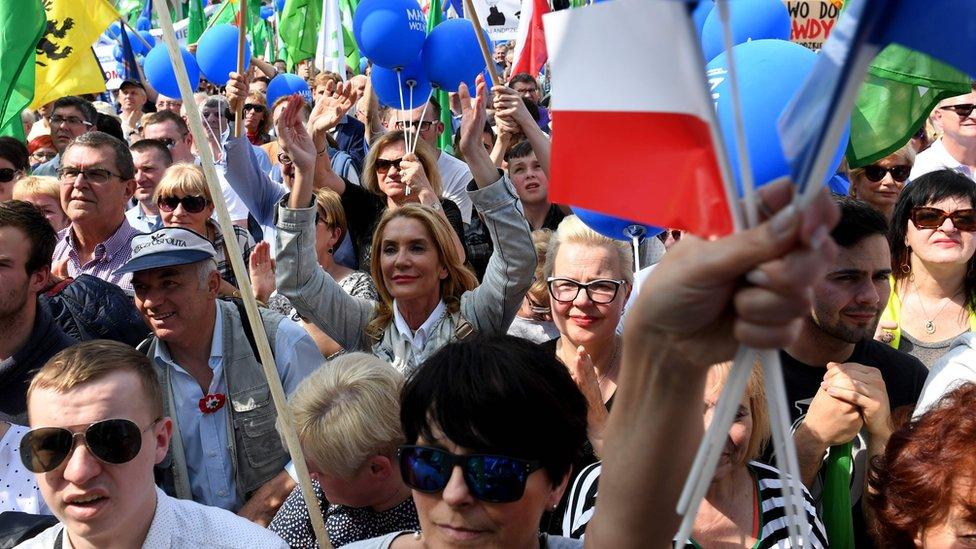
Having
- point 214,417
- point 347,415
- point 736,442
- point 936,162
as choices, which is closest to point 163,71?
point 214,417

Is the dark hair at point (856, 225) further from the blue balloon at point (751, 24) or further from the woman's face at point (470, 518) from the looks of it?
the woman's face at point (470, 518)

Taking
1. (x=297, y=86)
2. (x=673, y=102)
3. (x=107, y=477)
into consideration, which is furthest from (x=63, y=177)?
(x=673, y=102)

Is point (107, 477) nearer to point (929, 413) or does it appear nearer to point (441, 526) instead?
point (441, 526)

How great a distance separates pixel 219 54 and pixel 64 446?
6.56m

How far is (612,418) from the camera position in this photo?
136cm

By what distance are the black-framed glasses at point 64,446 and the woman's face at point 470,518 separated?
864mm

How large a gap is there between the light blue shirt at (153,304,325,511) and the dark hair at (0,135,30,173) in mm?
2958

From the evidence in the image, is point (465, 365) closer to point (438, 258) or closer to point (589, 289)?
point (589, 289)

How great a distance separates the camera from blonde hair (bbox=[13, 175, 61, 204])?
5.38m

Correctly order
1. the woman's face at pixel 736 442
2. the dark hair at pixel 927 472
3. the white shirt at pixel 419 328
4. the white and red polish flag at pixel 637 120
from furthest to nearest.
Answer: the white shirt at pixel 419 328 < the woman's face at pixel 736 442 < the dark hair at pixel 927 472 < the white and red polish flag at pixel 637 120

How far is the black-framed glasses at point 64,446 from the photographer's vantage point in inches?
90.6

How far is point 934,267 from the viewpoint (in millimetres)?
3736

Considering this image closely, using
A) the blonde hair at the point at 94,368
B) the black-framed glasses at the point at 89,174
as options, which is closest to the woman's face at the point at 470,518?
the blonde hair at the point at 94,368

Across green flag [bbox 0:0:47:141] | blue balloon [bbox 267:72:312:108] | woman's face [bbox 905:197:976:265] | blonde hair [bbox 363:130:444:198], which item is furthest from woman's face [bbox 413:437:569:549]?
blue balloon [bbox 267:72:312:108]
